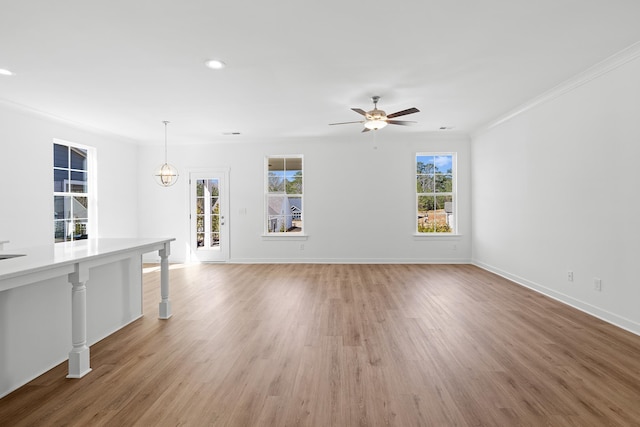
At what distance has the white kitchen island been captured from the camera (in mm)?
2094

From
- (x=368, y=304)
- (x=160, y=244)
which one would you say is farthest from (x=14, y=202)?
(x=368, y=304)

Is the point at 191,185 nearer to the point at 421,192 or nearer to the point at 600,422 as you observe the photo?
the point at 421,192

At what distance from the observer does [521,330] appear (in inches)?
125

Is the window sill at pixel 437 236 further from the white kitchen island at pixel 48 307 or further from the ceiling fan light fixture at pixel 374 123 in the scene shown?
the white kitchen island at pixel 48 307

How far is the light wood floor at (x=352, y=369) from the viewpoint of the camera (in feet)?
6.24

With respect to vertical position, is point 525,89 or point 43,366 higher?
point 525,89

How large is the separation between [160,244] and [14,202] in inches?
114

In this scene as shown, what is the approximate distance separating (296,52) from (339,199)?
166 inches

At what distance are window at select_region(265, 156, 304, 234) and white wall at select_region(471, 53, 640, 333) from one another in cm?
399

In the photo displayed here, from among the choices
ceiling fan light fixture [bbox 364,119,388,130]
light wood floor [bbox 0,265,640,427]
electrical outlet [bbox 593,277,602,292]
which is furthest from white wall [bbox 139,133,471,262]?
electrical outlet [bbox 593,277,602,292]

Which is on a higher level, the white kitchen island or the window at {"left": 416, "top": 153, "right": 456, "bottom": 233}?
the window at {"left": 416, "top": 153, "right": 456, "bottom": 233}

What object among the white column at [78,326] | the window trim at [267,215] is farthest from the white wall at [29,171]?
the white column at [78,326]

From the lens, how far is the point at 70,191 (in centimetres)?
574

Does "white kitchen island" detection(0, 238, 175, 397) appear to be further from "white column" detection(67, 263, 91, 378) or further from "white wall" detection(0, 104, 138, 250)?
"white wall" detection(0, 104, 138, 250)
